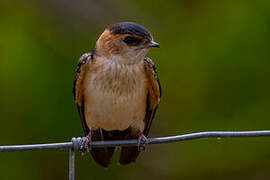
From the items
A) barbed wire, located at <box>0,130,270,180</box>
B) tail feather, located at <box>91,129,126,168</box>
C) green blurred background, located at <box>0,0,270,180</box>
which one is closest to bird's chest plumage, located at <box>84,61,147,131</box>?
tail feather, located at <box>91,129,126,168</box>

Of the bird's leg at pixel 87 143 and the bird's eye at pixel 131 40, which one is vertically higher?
the bird's eye at pixel 131 40

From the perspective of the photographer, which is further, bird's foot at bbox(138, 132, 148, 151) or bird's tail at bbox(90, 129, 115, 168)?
bird's tail at bbox(90, 129, 115, 168)

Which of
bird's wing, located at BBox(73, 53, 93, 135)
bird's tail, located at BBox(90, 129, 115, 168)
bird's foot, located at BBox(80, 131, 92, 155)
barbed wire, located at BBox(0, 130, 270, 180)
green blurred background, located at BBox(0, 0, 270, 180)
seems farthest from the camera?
green blurred background, located at BBox(0, 0, 270, 180)

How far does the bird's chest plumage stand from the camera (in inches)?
172

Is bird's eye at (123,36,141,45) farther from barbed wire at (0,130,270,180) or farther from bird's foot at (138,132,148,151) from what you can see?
barbed wire at (0,130,270,180)

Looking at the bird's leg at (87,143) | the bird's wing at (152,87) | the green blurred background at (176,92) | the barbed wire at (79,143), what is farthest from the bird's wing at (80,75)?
the barbed wire at (79,143)

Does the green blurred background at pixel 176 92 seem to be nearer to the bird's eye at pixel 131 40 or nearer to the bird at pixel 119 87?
the bird at pixel 119 87

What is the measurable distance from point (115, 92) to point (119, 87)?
4 centimetres

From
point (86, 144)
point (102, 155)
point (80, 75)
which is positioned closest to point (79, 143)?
point (86, 144)

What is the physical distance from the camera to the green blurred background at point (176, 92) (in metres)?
5.27

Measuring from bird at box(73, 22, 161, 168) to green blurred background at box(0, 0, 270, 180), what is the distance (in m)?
0.74

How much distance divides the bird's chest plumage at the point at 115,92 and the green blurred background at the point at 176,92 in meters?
0.86

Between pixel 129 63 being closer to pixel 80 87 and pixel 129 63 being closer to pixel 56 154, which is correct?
pixel 80 87

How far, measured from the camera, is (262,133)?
3.19 m
